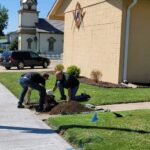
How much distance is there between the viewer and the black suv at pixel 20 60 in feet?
111

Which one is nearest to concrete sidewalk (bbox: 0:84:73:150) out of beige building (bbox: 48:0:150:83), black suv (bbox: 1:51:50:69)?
beige building (bbox: 48:0:150:83)

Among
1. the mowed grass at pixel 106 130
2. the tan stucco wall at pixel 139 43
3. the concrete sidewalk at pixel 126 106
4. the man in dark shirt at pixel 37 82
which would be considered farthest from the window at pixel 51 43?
the mowed grass at pixel 106 130

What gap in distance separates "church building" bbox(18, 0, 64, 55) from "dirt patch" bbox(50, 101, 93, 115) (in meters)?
58.5

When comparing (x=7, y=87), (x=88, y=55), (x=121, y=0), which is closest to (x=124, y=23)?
(x=121, y=0)

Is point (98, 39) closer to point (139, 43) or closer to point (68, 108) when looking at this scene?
point (139, 43)

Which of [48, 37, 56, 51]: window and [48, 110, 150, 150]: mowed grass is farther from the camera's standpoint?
[48, 37, 56, 51]: window

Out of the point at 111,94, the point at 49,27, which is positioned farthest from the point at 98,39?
the point at 49,27

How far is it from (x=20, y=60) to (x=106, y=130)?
2583cm

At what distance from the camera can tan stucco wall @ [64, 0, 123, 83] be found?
19.2 metres

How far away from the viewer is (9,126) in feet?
32.9

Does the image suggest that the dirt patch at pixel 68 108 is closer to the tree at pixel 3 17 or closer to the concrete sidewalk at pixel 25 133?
the concrete sidewalk at pixel 25 133

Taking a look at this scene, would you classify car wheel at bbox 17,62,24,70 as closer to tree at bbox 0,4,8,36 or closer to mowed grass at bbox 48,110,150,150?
mowed grass at bbox 48,110,150,150

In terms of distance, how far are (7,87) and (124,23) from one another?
5.91 meters

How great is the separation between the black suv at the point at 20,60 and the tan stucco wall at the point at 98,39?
9403 mm
